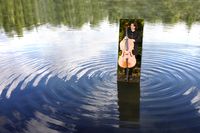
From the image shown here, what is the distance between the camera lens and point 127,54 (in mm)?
14648

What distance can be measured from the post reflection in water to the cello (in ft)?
3.26

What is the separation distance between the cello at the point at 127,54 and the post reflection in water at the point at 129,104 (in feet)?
3.26

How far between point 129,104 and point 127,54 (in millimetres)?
3237

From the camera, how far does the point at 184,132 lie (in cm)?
997

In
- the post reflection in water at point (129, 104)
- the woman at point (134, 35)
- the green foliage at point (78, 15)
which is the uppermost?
the woman at point (134, 35)

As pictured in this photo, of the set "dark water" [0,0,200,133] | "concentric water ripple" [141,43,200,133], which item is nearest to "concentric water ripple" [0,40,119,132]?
"dark water" [0,0,200,133]

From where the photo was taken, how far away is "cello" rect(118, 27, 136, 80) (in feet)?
47.5

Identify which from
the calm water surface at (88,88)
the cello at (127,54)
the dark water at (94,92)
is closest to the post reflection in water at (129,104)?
the dark water at (94,92)

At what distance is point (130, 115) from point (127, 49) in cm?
429

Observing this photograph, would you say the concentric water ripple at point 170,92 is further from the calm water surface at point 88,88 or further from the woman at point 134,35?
the woman at point 134,35

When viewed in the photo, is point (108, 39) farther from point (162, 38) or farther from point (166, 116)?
point (166, 116)

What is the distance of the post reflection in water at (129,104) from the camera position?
35.6ft

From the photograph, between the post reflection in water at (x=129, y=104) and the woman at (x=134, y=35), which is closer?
the post reflection in water at (x=129, y=104)

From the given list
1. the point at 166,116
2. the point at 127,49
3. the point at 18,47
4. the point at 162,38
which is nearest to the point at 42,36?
the point at 18,47
